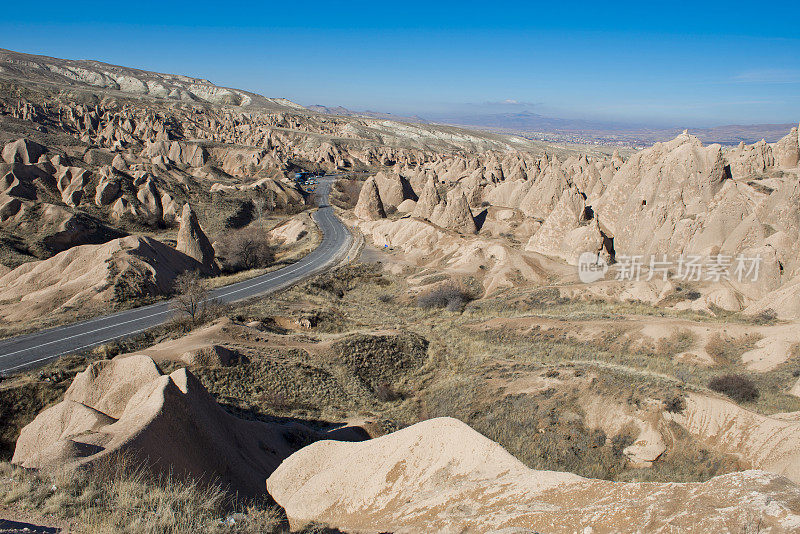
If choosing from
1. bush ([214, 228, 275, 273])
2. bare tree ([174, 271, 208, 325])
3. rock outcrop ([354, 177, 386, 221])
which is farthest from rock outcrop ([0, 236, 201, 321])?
rock outcrop ([354, 177, 386, 221])

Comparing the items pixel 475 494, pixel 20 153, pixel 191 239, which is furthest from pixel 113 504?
pixel 20 153

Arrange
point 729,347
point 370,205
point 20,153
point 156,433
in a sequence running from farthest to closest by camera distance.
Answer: point 20,153 → point 370,205 → point 729,347 → point 156,433

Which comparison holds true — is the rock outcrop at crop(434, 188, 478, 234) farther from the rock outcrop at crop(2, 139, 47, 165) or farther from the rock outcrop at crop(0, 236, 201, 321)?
the rock outcrop at crop(2, 139, 47, 165)

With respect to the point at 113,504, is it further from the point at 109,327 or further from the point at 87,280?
the point at 87,280

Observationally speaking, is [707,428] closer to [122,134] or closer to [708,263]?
[708,263]

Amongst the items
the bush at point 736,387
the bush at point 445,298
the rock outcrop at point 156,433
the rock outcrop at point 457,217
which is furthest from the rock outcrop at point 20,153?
the bush at point 736,387

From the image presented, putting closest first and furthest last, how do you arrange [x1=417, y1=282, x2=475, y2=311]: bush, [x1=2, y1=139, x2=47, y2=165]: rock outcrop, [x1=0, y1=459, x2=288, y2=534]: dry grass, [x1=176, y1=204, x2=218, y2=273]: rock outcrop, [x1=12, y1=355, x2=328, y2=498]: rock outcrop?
[x1=0, y1=459, x2=288, y2=534]: dry grass → [x1=12, y1=355, x2=328, y2=498]: rock outcrop → [x1=417, y1=282, x2=475, y2=311]: bush → [x1=176, y1=204, x2=218, y2=273]: rock outcrop → [x1=2, y1=139, x2=47, y2=165]: rock outcrop
